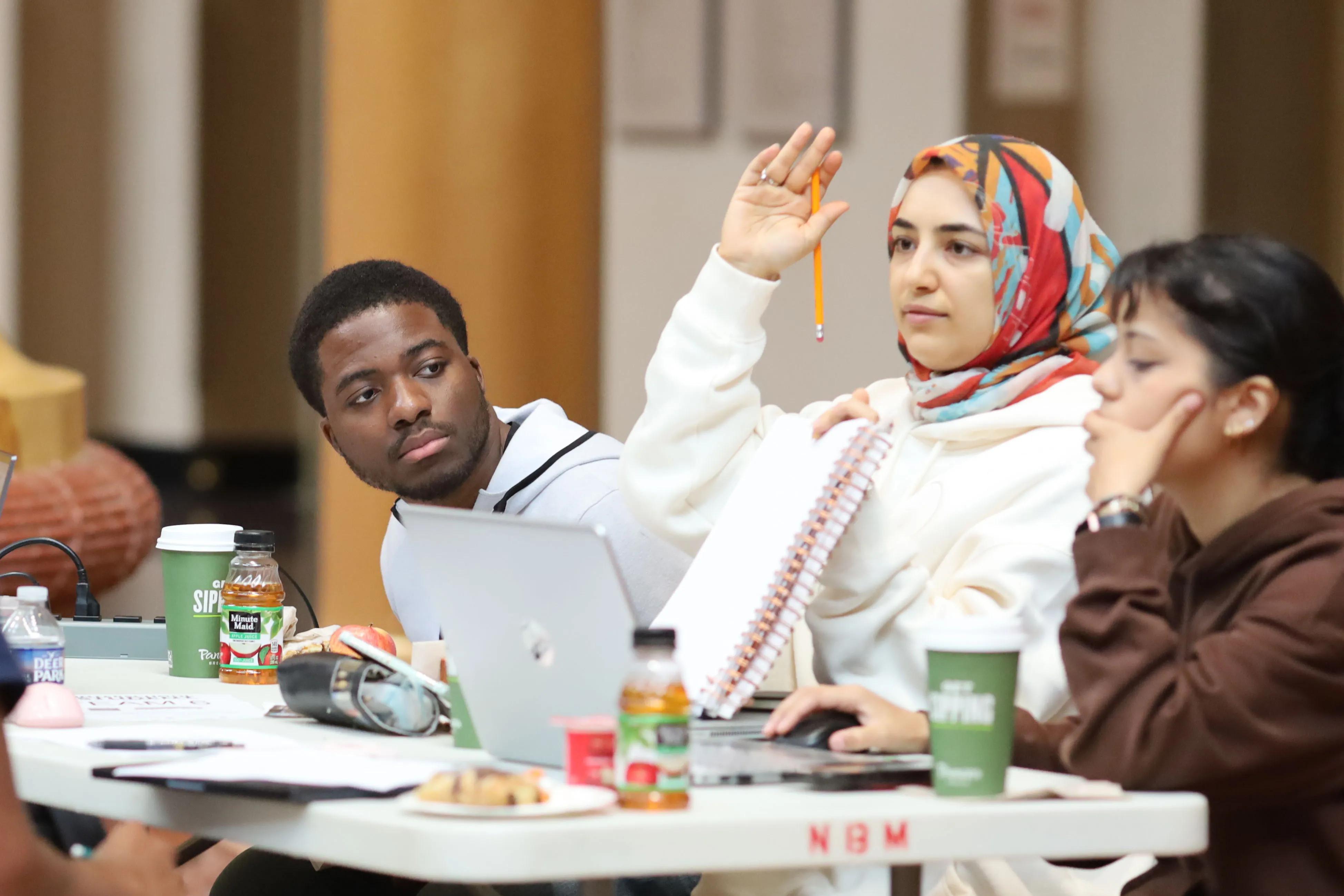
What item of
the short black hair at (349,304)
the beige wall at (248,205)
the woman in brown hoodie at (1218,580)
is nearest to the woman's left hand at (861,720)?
the woman in brown hoodie at (1218,580)

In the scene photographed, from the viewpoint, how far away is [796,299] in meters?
5.89

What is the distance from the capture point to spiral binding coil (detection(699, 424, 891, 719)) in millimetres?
1603

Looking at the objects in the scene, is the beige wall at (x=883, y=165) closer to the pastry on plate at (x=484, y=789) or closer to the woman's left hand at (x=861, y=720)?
the woman's left hand at (x=861, y=720)

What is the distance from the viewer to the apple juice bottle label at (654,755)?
1.16 meters

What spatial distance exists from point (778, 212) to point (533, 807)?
117 centimetres

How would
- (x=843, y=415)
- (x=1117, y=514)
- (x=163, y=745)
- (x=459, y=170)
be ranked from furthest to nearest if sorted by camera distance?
(x=459, y=170), (x=843, y=415), (x=163, y=745), (x=1117, y=514)

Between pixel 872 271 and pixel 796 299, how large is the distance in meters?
0.29

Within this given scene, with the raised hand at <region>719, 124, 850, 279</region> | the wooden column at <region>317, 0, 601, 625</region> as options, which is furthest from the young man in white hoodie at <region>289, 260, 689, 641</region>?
the wooden column at <region>317, 0, 601, 625</region>

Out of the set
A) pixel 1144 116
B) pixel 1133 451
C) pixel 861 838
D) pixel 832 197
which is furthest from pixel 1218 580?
pixel 1144 116

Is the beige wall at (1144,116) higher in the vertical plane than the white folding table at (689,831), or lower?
higher

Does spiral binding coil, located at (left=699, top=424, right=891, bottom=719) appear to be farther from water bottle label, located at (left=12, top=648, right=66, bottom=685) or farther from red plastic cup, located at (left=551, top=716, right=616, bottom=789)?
water bottle label, located at (left=12, top=648, right=66, bottom=685)

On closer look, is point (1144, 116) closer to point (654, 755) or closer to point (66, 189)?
point (66, 189)

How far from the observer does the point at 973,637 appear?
123 centimetres

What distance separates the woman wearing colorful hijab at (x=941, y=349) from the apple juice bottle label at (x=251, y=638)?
1.59ft
